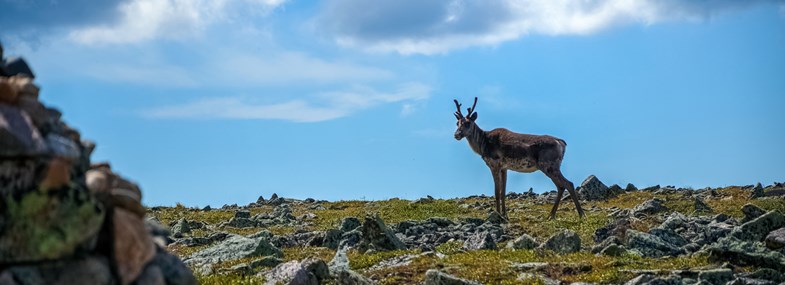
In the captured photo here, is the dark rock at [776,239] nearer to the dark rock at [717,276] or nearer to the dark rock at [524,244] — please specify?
the dark rock at [717,276]

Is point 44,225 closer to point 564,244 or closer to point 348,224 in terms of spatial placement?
point 564,244

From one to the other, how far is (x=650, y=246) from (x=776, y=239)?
2.93 meters

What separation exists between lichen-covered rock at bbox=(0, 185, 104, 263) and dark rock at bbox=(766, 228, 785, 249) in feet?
60.2

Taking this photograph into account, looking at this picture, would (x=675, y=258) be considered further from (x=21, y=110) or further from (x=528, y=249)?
(x=21, y=110)

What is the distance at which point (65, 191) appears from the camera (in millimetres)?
7734

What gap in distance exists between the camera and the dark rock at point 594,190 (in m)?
47.5

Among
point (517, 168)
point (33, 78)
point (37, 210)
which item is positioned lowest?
point (37, 210)

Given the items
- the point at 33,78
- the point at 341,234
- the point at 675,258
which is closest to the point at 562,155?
the point at 341,234

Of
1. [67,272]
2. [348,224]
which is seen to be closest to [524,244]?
[348,224]

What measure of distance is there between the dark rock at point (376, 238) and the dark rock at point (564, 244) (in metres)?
3.76

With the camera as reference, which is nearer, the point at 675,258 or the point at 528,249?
the point at 675,258

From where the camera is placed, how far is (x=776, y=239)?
71.8 feet

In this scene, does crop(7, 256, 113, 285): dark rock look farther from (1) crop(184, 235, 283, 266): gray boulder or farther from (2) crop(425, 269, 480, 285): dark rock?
(1) crop(184, 235, 283, 266): gray boulder

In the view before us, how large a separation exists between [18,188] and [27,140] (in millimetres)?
411
